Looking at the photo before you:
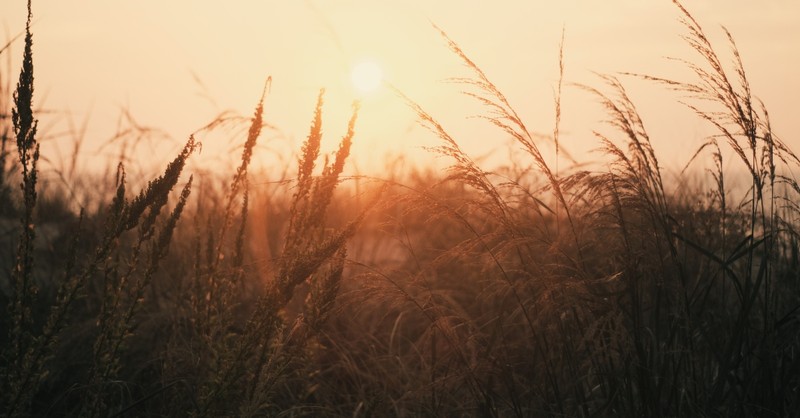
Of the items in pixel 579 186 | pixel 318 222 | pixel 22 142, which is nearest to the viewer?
pixel 22 142

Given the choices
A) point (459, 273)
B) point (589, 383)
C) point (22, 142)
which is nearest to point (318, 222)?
point (22, 142)

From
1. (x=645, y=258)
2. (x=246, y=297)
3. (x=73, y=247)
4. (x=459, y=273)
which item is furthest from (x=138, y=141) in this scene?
(x=645, y=258)

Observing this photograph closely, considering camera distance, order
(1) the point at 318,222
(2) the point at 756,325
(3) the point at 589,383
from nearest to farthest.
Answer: (1) the point at 318,222, (3) the point at 589,383, (2) the point at 756,325

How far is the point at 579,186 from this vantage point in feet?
9.30

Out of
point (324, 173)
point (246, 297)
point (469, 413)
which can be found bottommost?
point (469, 413)

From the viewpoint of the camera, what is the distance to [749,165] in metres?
2.85

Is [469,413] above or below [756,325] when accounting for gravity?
below

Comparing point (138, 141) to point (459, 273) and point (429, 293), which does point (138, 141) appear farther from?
point (429, 293)

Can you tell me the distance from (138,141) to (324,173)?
3.13 meters

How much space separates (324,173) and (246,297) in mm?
2169

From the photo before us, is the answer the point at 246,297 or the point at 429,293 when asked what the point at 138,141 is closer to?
the point at 246,297

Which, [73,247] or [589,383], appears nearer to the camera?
[73,247]

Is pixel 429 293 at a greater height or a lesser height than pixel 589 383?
greater

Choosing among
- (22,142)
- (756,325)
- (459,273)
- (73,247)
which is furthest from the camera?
(459,273)
